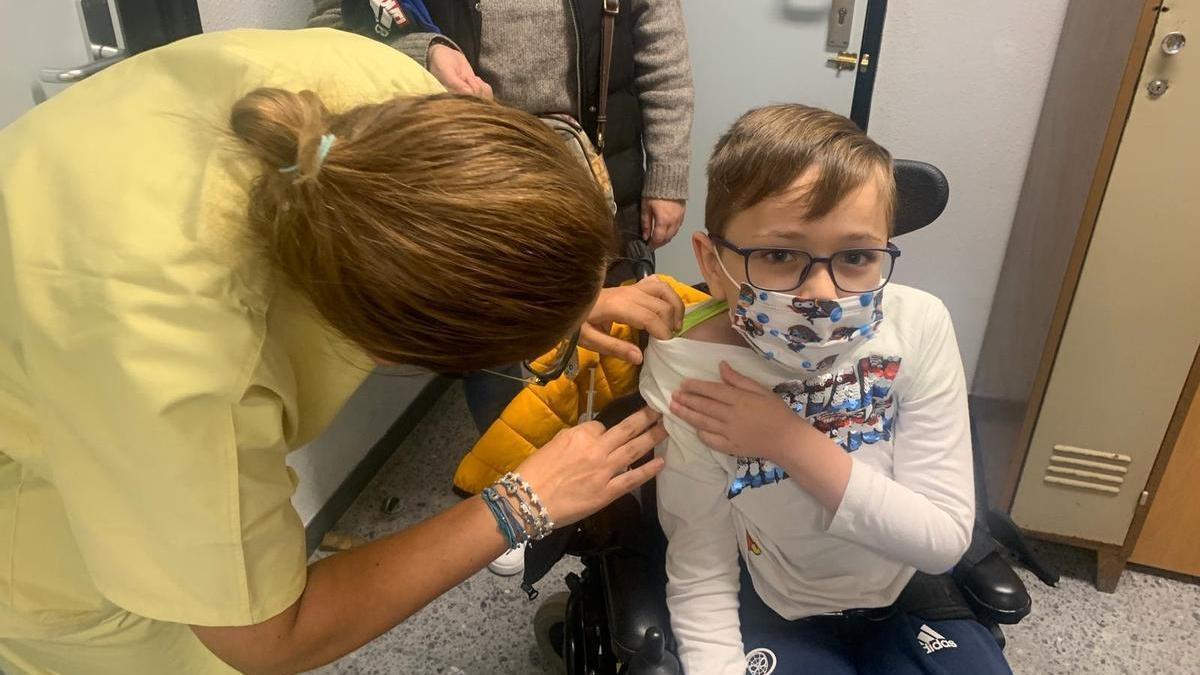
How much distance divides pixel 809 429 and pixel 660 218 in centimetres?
83

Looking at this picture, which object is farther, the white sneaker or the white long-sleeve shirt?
the white sneaker

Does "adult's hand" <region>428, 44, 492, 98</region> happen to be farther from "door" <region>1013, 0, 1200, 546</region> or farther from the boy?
"door" <region>1013, 0, 1200, 546</region>

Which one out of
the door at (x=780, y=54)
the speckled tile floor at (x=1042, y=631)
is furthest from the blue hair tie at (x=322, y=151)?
the door at (x=780, y=54)

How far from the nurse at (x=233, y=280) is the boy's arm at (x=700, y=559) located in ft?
1.31

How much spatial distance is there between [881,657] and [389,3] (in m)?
1.17

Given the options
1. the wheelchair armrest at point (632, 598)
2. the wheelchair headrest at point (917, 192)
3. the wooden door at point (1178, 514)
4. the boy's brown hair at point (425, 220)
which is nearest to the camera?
the boy's brown hair at point (425, 220)

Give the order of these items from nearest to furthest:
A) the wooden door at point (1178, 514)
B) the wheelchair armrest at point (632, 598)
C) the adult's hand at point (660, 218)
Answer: the wheelchair armrest at point (632, 598)
the wooden door at point (1178, 514)
the adult's hand at point (660, 218)

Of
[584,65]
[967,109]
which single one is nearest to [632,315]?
[584,65]

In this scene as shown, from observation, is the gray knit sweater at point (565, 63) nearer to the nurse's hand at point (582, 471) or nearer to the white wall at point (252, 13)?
the white wall at point (252, 13)

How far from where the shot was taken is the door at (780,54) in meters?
2.04

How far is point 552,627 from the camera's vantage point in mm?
1493

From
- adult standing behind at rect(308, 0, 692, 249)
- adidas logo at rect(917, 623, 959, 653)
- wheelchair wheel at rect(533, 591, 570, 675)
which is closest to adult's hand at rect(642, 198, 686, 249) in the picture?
adult standing behind at rect(308, 0, 692, 249)

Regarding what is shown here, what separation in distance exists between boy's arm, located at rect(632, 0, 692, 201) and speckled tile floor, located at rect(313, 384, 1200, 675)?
2.73ft

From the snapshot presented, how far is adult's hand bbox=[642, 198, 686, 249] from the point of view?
1722 mm
